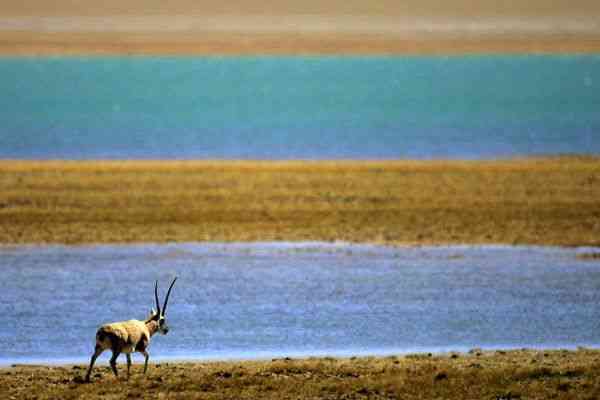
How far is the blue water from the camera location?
128 feet

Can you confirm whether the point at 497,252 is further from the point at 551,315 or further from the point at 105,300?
the point at 105,300

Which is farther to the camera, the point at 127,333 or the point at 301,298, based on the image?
the point at 301,298

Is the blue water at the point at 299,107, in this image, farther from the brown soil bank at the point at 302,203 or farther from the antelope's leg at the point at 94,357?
the antelope's leg at the point at 94,357

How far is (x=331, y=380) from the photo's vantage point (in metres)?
11.9

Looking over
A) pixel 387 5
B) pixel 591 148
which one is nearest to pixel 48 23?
pixel 387 5

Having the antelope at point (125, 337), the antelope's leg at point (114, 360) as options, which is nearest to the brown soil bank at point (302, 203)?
the antelope at point (125, 337)

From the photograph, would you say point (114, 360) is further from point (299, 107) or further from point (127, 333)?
point (299, 107)

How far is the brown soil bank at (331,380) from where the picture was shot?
11359 mm

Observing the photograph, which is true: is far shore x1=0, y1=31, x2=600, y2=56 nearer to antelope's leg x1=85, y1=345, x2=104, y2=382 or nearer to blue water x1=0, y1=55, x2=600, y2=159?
blue water x1=0, y1=55, x2=600, y2=159

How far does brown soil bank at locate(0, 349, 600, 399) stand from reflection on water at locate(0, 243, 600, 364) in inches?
43.0

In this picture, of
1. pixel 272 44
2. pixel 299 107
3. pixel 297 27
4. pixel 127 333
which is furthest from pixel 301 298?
pixel 297 27

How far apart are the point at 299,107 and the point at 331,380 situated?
4860 cm

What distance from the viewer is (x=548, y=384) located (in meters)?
11.7

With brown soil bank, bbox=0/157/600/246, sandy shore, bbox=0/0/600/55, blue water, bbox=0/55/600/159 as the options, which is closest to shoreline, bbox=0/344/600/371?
brown soil bank, bbox=0/157/600/246
